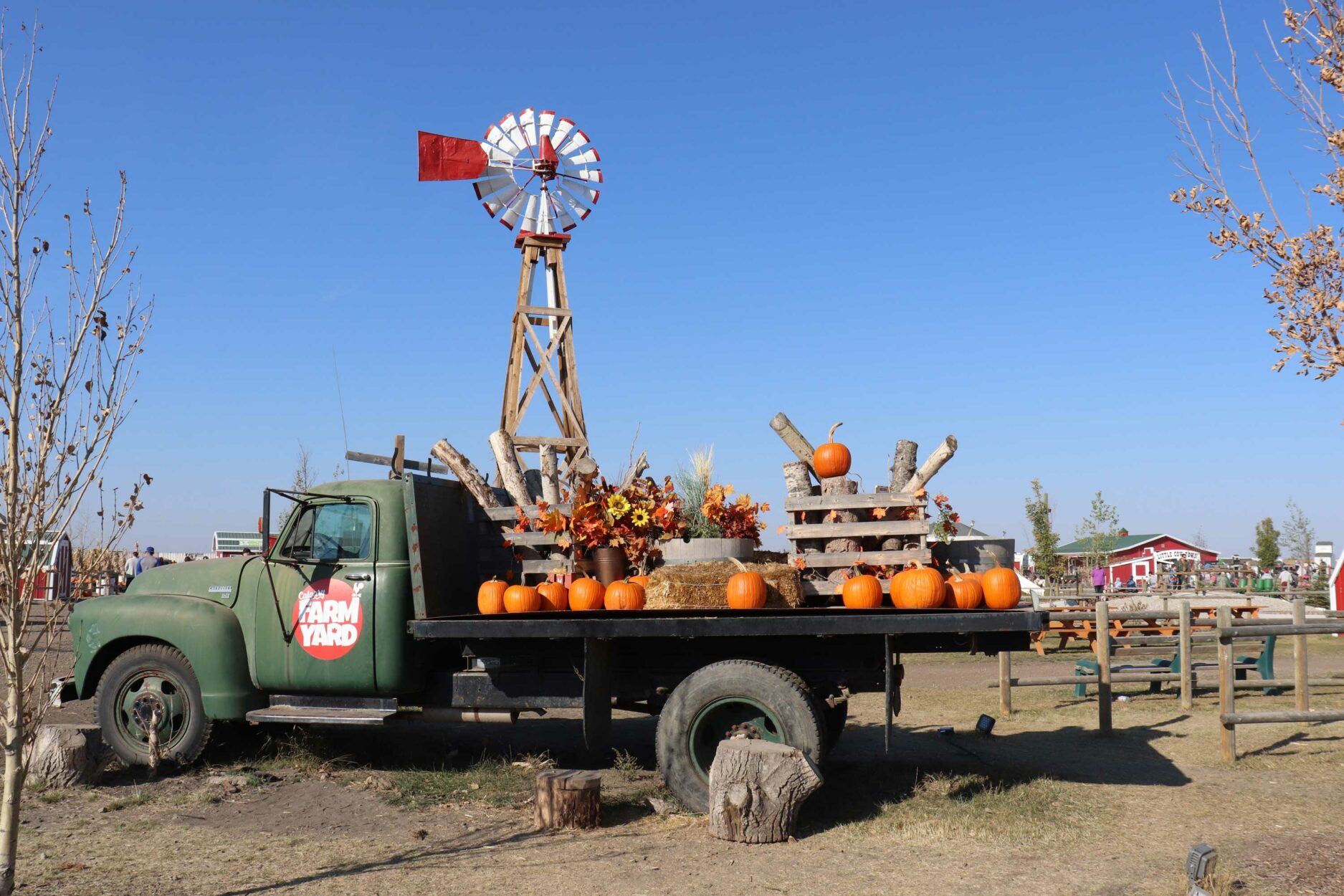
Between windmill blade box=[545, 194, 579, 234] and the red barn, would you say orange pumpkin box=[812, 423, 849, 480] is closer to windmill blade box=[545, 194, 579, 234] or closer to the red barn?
windmill blade box=[545, 194, 579, 234]

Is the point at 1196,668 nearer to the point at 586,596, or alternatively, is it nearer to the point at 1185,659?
the point at 1185,659

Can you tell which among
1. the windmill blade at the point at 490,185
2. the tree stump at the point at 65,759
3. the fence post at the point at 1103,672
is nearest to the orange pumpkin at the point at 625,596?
the tree stump at the point at 65,759

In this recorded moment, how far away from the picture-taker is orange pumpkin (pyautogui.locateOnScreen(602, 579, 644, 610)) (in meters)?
7.05

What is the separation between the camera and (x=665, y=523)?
7.56 meters

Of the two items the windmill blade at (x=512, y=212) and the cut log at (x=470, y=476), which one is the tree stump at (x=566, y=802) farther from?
the windmill blade at (x=512, y=212)

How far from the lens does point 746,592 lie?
6773 mm

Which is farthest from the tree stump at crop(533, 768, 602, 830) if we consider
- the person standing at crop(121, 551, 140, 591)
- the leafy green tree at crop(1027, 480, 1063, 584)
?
the leafy green tree at crop(1027, 480, 1063, 584)

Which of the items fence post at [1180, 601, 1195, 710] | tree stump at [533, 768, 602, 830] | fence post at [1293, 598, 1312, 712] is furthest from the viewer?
fence post at [1180, 601, 1195, 710]

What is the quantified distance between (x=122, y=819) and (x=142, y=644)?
5.85 feet

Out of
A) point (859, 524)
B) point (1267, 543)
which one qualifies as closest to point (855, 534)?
point (859, 524)

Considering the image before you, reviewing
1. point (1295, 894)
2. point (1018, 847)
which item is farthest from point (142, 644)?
point (1295, 894)

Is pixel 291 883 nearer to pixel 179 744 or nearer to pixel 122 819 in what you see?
pixel 122 819

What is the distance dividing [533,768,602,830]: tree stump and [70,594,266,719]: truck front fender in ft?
8.74

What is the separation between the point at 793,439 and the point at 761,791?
2750mm
